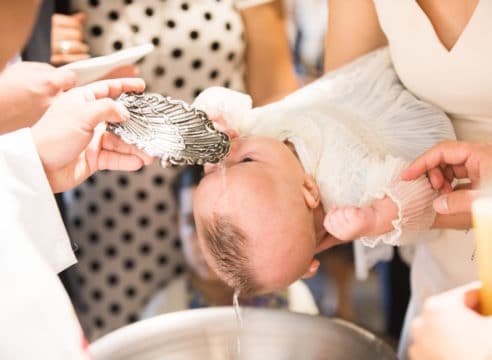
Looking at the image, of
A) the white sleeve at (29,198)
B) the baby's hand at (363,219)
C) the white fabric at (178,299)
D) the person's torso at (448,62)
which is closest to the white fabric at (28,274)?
the white sleeve at (29,198)

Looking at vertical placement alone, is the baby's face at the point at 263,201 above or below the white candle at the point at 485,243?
below

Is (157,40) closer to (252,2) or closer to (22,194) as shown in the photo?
(252,2)

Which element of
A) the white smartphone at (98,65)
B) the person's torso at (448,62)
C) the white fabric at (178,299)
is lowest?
the white fabric at (178,299)

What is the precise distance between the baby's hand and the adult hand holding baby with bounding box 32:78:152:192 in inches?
7.4

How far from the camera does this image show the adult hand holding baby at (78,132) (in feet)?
2.01

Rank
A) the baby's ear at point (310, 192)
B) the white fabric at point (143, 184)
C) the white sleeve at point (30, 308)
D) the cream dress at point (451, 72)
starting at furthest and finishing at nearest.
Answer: the white fabric at point (143, 184) → the baby's ear at point (310, 192) → the cream dress at point (451, 72) → the white sleeve at point (30, 308)

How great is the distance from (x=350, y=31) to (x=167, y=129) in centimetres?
26

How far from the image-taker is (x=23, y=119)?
2.21 ft

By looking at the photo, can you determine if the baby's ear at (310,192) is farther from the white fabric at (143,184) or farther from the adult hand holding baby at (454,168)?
the white fabric at (143,184)

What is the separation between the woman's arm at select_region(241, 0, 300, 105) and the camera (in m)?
0.88

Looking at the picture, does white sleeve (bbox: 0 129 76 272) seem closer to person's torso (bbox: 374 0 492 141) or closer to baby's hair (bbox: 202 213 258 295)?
baby's hair (bbox: 202 213 258 295)

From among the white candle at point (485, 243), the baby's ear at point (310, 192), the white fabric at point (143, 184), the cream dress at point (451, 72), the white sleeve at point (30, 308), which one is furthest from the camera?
the white fabric at point (143, 184)

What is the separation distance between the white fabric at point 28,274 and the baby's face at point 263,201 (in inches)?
6.8

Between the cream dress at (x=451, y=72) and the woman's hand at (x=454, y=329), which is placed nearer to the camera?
the woman's hand at (x=454, y=329)
